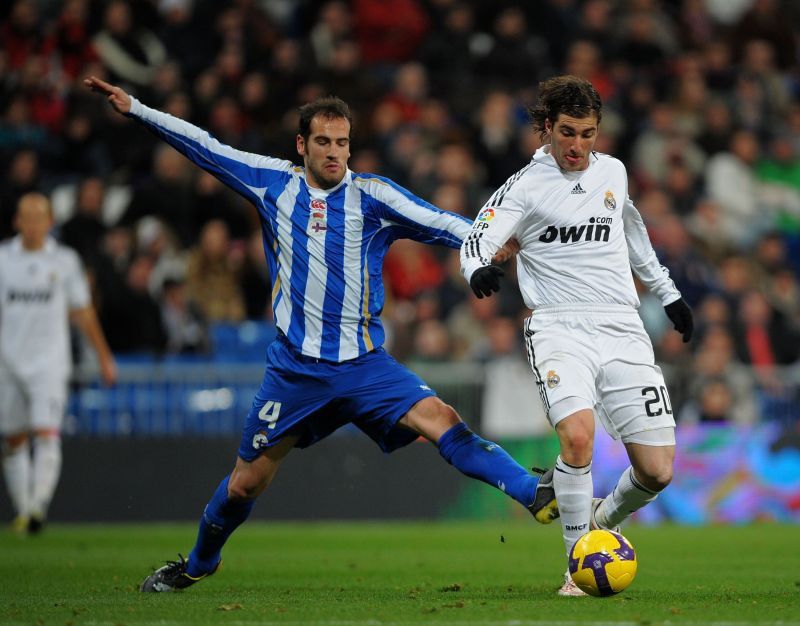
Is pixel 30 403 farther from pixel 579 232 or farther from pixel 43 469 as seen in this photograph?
pixel 579 232

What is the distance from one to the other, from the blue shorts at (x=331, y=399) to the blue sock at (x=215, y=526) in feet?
0.87

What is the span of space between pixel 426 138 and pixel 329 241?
9802 mm

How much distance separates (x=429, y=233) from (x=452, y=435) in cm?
105

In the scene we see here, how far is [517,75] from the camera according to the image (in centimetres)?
1833

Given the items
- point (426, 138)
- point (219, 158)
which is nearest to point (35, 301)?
point (219, 158)

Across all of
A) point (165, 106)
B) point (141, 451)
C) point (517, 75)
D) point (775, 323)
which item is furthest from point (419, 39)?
point (141, 451)

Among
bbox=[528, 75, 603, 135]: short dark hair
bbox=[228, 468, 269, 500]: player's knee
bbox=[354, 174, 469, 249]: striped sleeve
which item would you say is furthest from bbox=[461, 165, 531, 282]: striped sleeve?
bbox=[228, 468, 269, 500]: player's knee

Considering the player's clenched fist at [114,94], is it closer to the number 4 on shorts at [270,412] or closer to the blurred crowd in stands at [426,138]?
the number 4 on shorts at [270,412]

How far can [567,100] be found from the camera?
23.6 ft

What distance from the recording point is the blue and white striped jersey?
7.42 metres

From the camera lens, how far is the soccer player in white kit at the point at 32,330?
12383mm

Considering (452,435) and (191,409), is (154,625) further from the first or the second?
(191,409)

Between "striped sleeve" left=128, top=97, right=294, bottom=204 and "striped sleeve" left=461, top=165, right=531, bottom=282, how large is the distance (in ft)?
3.83

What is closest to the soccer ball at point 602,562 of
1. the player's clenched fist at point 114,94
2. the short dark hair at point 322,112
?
the short dark hair at point 322,112
